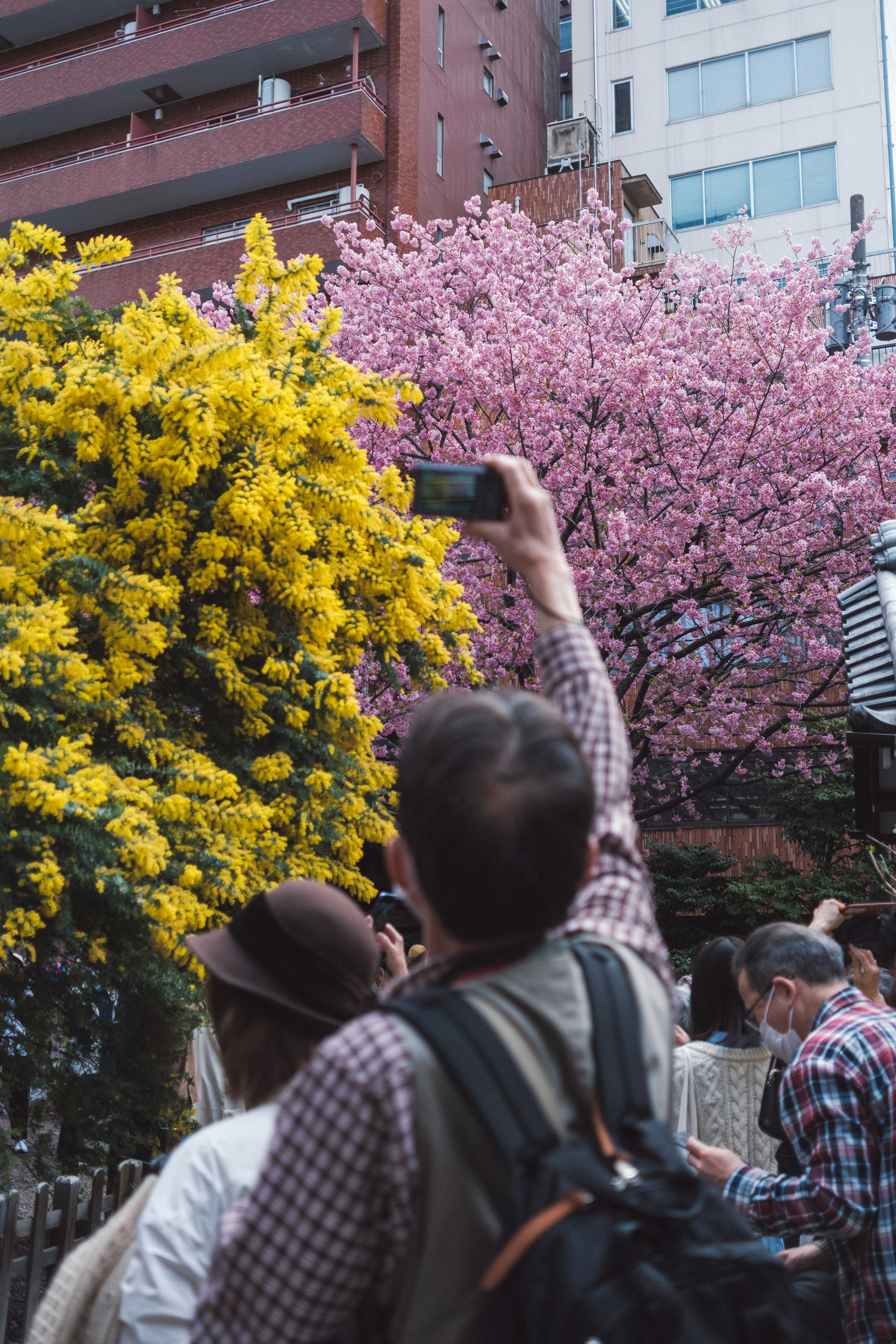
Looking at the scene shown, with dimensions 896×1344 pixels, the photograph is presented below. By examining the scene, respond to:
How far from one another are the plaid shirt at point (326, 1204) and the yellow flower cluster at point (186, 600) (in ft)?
14.9

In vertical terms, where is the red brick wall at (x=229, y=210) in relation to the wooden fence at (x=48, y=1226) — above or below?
above

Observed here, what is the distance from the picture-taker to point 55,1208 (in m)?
5.18

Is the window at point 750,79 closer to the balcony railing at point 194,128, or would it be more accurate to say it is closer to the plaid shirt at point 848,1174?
the balcony railing at point 194,128

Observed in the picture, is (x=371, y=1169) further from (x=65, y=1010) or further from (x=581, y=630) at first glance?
(x=65, y=1010)

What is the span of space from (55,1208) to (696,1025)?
2987mm

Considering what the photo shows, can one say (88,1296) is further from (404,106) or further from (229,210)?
(229,210)

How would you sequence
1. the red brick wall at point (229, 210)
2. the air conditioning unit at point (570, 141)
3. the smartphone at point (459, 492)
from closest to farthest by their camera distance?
the smartphone at point (459, 492) → the red brick wall at point (229, 210) → the air conditioning unit at point (570, 141)

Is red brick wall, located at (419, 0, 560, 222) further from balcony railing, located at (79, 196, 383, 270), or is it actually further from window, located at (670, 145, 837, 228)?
window, located at (670, 145, 837, 228)

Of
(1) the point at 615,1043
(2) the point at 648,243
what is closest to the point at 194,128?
(2) the point at 648,243

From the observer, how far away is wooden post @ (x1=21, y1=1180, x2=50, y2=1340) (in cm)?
482

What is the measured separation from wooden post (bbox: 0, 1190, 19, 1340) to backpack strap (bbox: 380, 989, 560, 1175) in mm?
4362

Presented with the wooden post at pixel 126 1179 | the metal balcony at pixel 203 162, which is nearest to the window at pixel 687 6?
the metal balcony at pixel 203 162

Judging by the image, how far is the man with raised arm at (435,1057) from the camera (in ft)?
3.59

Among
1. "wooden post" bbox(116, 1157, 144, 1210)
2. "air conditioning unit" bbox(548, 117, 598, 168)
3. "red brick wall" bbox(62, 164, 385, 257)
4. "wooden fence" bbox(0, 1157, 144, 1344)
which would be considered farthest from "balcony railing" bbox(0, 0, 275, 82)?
"wooden fence" bbox(0, 1157, 144, 1344)
